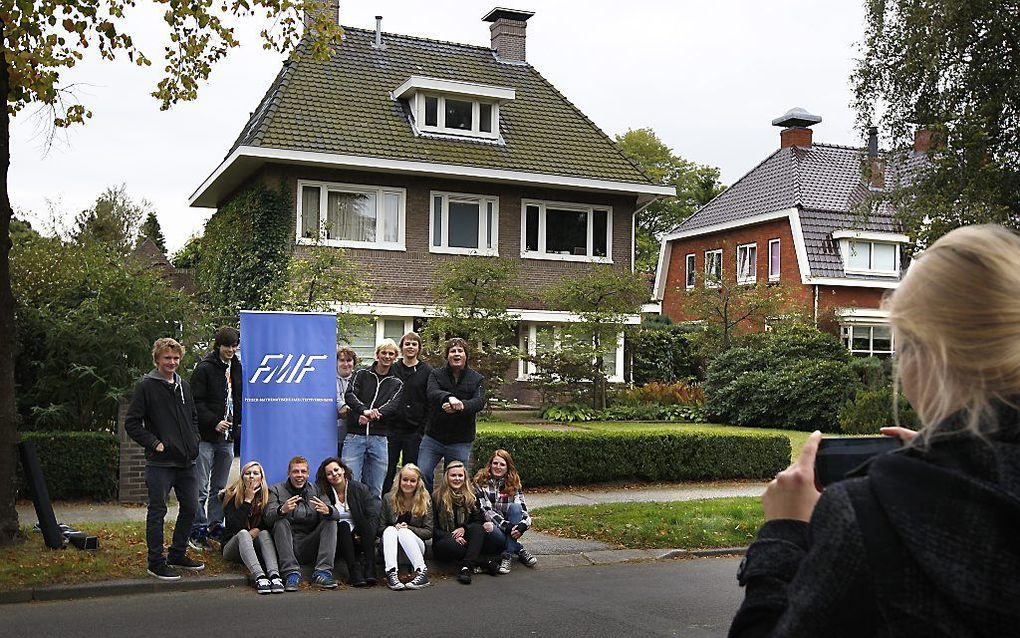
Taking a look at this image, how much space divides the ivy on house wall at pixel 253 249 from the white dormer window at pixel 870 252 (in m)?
19.9

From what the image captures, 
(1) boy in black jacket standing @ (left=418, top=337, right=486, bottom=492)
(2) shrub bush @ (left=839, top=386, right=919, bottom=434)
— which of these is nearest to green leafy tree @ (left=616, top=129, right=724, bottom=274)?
(2) shrub bush @ (left=839, top=386, right=919, bottom=434)

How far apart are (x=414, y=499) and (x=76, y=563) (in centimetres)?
312

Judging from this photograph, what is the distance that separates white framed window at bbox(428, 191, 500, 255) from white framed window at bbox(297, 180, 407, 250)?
98 centimetres

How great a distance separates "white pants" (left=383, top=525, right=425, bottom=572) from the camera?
10.1 meters

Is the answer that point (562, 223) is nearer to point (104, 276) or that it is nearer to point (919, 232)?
point (919, 232)

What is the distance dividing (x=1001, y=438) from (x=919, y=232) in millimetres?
19366

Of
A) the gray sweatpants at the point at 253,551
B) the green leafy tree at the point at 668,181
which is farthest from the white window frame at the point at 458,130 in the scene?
the green leafy tree at the point at 668,181

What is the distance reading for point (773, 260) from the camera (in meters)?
39.7

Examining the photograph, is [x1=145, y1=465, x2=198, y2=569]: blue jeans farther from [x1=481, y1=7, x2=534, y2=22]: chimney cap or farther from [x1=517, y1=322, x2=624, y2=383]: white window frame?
[x1=481, y1=7, x2=534, y2=22]: chimney cap

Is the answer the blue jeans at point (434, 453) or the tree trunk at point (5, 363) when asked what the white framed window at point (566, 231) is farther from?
the tree trunk at point (5, 363)

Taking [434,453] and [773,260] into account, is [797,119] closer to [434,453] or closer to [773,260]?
[773,260]

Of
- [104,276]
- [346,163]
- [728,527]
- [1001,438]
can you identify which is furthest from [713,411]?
[1001,438]

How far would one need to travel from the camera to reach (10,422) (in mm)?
10477

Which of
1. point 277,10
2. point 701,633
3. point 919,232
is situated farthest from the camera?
point 919,232
